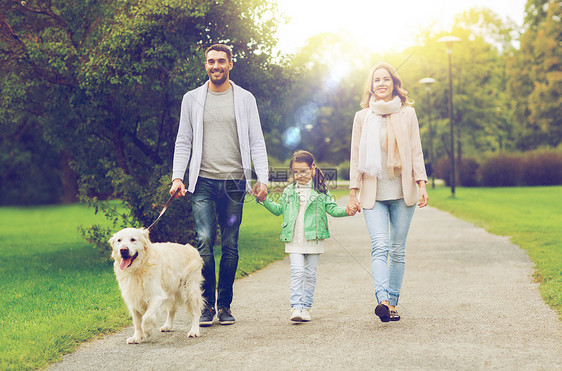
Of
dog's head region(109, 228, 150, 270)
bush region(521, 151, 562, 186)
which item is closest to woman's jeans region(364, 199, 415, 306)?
dog's head region(109, 228, 150, 270)

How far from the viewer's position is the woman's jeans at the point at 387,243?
562 cm

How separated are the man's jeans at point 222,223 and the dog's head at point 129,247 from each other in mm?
675

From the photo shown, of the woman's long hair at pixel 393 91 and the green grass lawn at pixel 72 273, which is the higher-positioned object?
the woman's long hair at pixel 393 91

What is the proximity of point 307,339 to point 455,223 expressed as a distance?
12.9 metres

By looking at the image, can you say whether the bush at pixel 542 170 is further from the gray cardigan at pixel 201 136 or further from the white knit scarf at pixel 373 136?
the gray cardigan at pixel 201 136

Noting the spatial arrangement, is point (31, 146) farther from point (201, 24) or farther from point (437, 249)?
point (437, 249)

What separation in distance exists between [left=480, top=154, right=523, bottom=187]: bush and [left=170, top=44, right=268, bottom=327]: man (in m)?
38.2

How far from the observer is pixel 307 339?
16.6ft

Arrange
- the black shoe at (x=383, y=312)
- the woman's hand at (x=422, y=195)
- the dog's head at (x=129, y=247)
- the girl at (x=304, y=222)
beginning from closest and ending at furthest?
the dog's head at (x=129, y=247)
the black shoe at (x=383, y=312)
the woman's hand at (x=422, y=195)
the girl at (x=304, y=222)

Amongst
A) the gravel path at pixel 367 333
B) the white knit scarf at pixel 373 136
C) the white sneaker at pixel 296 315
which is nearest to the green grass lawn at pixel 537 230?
the gravel path at pixel 367 333

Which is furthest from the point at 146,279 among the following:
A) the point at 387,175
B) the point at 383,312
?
the point at 387,175

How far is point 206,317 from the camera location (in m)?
5.77

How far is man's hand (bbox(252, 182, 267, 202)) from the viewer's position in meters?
5.68

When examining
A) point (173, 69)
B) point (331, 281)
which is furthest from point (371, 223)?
point (173, 69)
